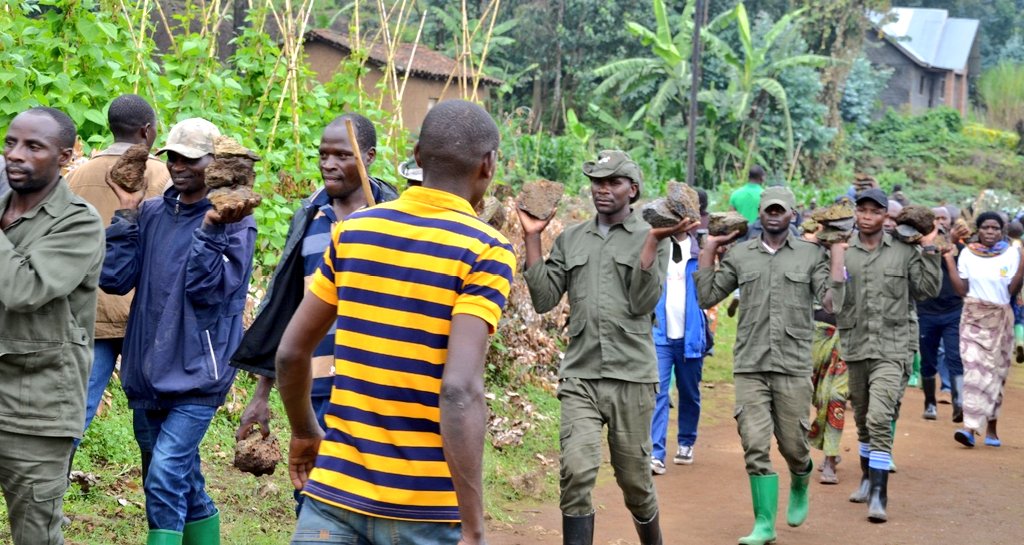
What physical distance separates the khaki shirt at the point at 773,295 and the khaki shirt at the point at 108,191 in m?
3.51

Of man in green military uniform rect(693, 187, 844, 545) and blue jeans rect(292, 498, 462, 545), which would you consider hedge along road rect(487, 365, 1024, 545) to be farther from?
blue jeans rect(292, 498, 462, 545)

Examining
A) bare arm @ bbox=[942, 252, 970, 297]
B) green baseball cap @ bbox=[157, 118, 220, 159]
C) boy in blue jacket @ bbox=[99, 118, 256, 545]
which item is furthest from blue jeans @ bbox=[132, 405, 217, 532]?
bare arm @ bbox=[942, 252, 970, 297]

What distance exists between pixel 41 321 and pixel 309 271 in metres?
1.06

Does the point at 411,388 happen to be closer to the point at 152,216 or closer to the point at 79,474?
the point at 152,216

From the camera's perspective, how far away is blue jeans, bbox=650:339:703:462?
9680 mm

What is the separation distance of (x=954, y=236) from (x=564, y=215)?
6.85 meters

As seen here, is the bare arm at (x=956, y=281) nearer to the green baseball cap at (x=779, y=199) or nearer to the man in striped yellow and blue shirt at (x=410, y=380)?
the green baseball cap at (x=779, y=199)

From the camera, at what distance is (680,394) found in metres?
10.1

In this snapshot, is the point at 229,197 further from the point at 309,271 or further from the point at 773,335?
the point at 773,335

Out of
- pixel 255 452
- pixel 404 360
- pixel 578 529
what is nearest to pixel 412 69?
pixel 578 529

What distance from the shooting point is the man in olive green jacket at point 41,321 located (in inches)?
165

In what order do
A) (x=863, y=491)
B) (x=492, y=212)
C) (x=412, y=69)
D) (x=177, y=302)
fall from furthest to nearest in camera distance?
(x=412, y=69)
(x=863, y=491)
(x=492, y=212)
(x=177, y=302)

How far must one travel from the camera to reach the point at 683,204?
609 centimetres

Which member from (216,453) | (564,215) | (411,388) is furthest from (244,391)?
(564,215)
